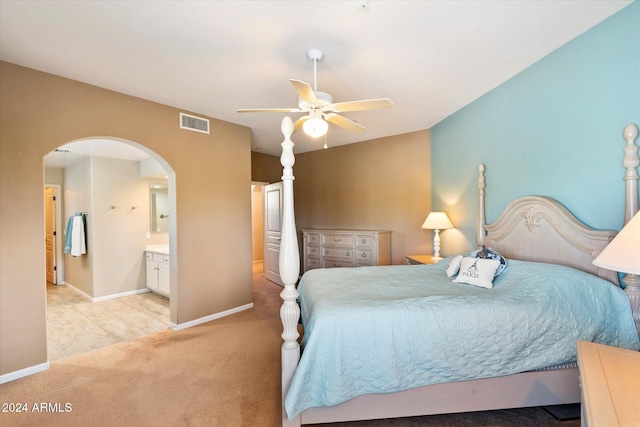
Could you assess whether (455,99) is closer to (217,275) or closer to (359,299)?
(359,299)

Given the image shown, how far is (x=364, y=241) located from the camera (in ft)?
14.7

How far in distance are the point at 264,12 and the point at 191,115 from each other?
2131 millimetres

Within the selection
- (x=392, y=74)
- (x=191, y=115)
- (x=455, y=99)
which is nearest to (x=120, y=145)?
(x=191, y=115)

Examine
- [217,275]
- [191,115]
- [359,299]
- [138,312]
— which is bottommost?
[138,312]

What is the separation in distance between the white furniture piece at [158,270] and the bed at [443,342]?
352 centimetres

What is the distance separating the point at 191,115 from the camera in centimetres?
346

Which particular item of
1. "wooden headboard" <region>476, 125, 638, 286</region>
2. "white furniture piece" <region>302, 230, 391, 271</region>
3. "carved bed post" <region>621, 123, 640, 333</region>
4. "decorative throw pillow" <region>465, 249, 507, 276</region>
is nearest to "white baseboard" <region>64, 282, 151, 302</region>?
"white furniture piece" <region>302, 230, 391, 271</region>

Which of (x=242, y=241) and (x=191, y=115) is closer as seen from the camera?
(x=191, y=115)

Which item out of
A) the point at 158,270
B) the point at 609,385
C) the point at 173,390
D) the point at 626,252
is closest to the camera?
the point at 609,385

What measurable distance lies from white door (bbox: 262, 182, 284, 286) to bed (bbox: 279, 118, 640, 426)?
336 centimetres

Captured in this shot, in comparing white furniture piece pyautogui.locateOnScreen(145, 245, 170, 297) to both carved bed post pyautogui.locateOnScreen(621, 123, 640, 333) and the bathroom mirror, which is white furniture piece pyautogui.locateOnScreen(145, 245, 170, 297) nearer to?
the bathroom mirror

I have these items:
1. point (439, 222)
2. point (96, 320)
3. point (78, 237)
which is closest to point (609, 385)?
point (439, 222)

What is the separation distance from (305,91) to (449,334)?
1.79m

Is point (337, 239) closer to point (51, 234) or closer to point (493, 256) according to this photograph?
point (493, 256)
